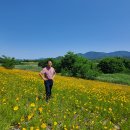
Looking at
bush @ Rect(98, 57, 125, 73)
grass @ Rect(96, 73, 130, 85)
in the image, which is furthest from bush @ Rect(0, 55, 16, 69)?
bush @ Rect(98, 57, 125, 73)

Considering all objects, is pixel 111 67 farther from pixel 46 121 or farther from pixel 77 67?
pixel 46 121

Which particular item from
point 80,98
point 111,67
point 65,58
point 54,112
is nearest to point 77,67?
point 65,58

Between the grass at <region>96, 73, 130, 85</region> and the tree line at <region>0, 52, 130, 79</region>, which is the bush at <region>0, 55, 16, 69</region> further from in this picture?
the grass at <region>96, 73, 130, 85</region>

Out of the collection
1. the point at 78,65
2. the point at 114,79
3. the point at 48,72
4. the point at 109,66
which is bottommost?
the point at 114,79

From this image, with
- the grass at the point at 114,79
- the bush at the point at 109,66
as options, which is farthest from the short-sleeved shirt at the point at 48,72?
the bush at the point at 109,66

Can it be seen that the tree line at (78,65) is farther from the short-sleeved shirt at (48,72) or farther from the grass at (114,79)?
the short-sleeved shirt at (48,72)

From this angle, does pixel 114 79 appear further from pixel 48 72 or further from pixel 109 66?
pixel 48 72

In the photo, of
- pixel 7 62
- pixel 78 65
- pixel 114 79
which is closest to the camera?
pixel 7 62

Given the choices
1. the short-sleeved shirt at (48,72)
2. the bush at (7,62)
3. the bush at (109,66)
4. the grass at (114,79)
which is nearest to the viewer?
the short-sleeved shirt at (48,72)

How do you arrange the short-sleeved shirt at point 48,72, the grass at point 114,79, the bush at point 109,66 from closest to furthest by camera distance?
the short-sleeved shirt at point 48,72, the grass at point 114,79, the bush at point 109,66

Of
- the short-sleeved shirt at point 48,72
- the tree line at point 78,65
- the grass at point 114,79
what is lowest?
the grass at point 114,79

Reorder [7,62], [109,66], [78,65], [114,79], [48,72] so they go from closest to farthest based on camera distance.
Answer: [48,72] → [7,62] → [78,65] → [114,79] → [109,66]

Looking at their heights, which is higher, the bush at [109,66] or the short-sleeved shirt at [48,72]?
the short-sleeved shirt at [48,72]

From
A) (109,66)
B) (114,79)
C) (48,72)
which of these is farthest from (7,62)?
(109,66)
